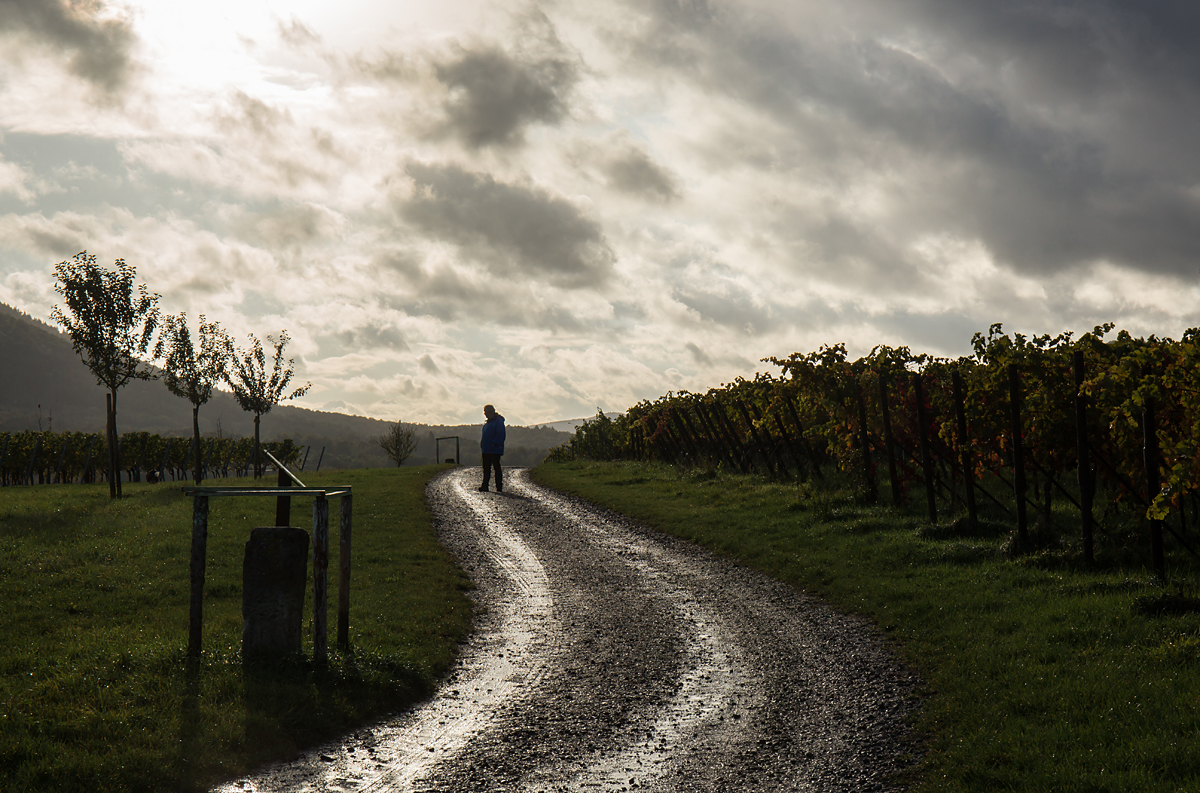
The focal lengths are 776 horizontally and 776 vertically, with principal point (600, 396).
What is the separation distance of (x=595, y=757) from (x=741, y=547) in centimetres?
727

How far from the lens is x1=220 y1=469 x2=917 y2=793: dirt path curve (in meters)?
4.70

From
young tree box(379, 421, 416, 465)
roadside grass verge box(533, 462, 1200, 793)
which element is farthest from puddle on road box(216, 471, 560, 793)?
young tree box(379, 421, 416, 465)

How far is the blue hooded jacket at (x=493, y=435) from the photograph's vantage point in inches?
853

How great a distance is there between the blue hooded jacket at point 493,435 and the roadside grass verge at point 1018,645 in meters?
10.0

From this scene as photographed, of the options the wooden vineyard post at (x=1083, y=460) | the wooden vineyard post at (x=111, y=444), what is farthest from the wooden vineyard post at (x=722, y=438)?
the wooden vineyard post at (x=111, y=444)

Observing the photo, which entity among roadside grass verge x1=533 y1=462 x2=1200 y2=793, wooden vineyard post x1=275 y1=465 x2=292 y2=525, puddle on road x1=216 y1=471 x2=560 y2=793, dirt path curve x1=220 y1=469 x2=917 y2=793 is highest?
wooden vineyard post x1=275 y1=465 x2=292 y2=525

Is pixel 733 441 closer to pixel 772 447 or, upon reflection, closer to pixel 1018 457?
pixel 772 447

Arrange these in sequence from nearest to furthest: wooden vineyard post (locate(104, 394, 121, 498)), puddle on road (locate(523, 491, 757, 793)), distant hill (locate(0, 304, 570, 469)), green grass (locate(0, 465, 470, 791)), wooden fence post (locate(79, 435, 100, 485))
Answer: puddle on road (locate(523, 491, 757, 793)) < green grass (locate(0, 465, 470, 791)) < wooden vineyard post (locate(104, 394, 121, 498)) < wooden fence post (locate(79, 435, 100, 485)) < distant hill (locate(0, 304, 570, 469))

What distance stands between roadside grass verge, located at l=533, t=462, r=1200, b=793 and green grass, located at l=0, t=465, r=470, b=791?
4.16 metres

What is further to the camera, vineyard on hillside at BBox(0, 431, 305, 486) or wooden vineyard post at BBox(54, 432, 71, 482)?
wooden vineyard post at BBox(54, 432, 71, 482)

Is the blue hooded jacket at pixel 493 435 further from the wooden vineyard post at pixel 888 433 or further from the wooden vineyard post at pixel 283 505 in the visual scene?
the wooden vineyard post at pixel 283 505

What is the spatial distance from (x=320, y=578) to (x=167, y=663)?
51.8 inches

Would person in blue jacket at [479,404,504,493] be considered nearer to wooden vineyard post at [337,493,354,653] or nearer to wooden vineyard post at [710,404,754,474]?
wooden vineyard post at [710,404,754,474]

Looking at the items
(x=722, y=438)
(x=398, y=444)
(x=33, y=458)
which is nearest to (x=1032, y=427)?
(x=722, y=438)
